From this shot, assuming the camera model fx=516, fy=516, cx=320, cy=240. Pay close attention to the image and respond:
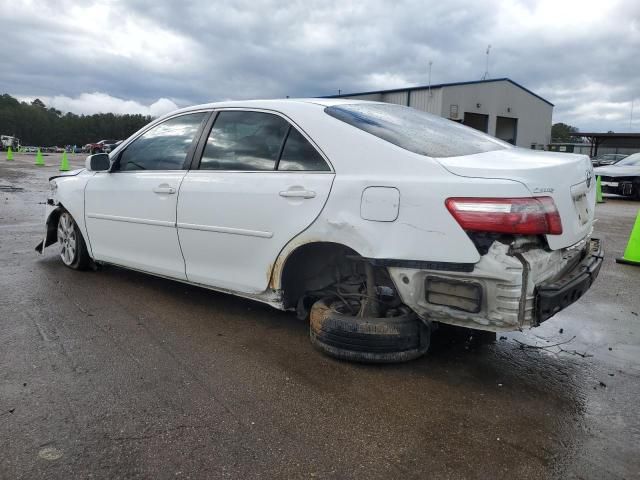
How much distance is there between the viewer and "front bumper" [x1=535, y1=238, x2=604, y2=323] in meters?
2.63

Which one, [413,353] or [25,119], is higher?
[25,119]

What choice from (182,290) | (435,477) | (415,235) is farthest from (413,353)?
(182,290)

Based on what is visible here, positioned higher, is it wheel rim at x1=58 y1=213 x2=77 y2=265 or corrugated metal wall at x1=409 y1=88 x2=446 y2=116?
corrugated metal wall at x1=409 y1=88 x2=446 y2=116

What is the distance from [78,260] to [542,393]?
438 centimetres

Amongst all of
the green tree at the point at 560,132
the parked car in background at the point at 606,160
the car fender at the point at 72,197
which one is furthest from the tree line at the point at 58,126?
the car fender at the point at 72,197

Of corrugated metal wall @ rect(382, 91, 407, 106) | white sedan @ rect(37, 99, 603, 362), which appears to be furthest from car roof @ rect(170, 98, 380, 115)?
corrugated metal wall @ rect(382, 91, 407, 106)

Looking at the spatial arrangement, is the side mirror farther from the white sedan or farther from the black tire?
the black tire

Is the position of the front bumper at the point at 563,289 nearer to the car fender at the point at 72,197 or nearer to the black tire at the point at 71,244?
the car fender at the point at 72,197

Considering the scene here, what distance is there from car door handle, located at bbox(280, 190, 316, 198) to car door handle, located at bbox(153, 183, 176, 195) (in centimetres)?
113

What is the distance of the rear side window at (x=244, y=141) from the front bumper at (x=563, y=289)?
1.83 m

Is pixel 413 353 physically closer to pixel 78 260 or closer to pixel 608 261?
pixel 78 260

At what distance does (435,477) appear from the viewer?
6.98 feet

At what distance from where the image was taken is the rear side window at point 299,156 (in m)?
3.23

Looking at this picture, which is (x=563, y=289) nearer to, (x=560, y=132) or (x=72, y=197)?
(x=72, y=197)
